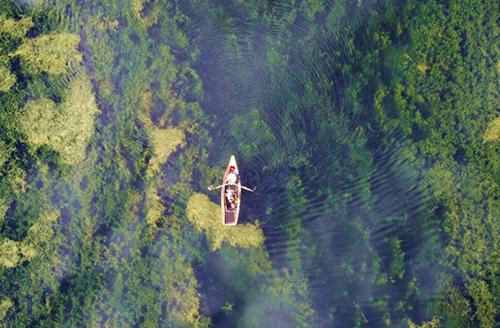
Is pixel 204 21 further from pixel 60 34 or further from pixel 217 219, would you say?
pixel 217 219

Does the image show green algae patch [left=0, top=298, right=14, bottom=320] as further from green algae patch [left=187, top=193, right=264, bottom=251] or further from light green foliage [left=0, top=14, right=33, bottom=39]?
light green foliage [left=0, top=14, right=33, bottom=39]

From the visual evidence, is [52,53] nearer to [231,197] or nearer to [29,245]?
[29,245]

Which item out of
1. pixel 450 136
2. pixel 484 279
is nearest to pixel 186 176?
pixel 450 136

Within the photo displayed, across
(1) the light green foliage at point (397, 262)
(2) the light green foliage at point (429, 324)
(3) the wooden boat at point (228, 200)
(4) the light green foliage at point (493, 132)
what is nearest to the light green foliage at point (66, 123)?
(3) the wooden boat at point (228, 200)

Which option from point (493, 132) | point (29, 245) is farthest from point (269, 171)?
point (29, 245)

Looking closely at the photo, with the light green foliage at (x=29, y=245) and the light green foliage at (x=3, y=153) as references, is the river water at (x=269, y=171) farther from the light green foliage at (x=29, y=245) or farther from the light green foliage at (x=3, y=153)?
the light green foliage at (x=3, y=153)

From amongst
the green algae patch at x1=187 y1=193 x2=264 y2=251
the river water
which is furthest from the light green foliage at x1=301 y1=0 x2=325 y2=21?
the green algae patch at x1=187 y1=193 x2=264 y2=251
